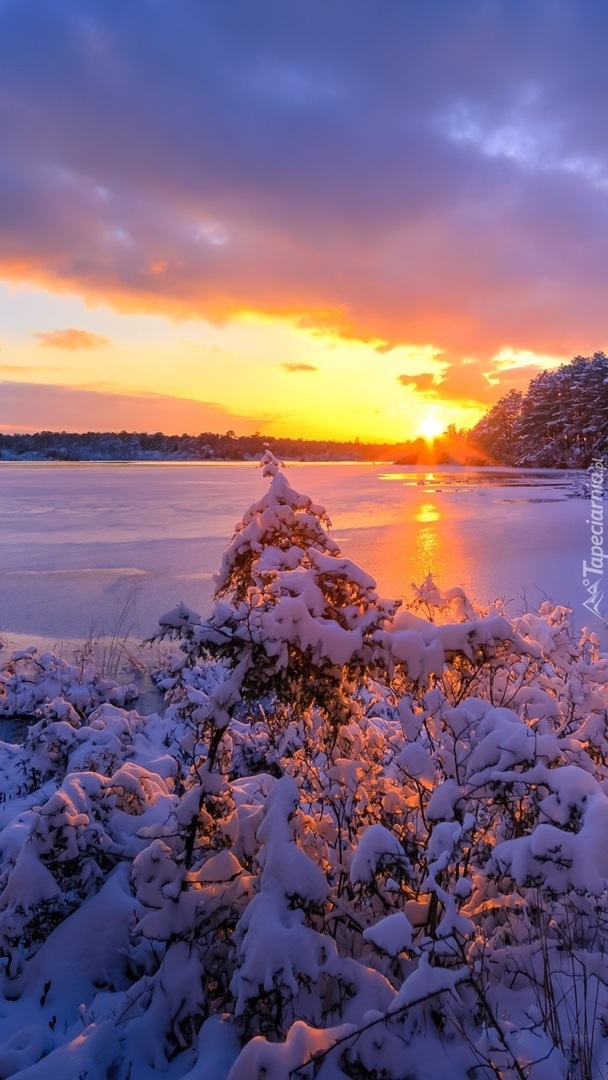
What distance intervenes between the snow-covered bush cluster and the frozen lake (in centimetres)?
252

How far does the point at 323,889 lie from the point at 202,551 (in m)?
15.0

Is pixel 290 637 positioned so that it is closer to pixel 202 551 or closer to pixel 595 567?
pixel 595 567

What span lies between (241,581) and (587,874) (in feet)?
7.51

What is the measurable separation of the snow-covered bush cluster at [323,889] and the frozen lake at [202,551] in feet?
8.28

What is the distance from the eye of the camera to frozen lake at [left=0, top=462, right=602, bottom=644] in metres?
11.8

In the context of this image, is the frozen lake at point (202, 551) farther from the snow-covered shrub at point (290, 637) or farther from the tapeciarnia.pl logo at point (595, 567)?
the snow-covered shrub at point (290, 637)

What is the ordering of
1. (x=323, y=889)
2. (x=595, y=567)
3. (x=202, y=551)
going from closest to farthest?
(x=323, y=889)
(x=595, y=567)
(x=202, y=551)

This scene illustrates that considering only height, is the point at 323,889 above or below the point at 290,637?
below

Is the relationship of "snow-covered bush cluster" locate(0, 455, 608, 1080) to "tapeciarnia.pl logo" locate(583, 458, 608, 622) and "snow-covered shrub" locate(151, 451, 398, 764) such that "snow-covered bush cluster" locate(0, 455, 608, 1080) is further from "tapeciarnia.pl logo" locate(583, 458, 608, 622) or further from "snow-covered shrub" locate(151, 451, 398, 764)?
"tapeciarnia.pl logo" locate(583, 458, 608, 622)

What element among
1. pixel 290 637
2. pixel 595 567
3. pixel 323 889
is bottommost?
pixel 595 567

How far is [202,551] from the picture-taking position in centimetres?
1731

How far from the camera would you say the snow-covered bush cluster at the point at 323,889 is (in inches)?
94.6

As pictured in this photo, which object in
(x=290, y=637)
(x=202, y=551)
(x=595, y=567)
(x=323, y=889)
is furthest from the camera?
(x=202, y=551)

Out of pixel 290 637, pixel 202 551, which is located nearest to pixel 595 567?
pixel 202 551
